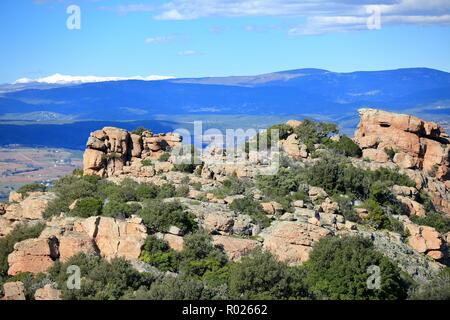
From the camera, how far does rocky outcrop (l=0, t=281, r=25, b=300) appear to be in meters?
28.2

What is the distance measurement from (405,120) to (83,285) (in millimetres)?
32391

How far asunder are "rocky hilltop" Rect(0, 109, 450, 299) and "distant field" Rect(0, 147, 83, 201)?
73665mm

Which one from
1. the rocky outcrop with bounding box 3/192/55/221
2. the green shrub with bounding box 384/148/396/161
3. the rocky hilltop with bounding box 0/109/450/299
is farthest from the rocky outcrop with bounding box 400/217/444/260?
the rocky outcrop with bounding box 3/192/55/221

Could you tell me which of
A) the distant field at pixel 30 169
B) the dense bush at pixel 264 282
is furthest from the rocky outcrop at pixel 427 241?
the distant field at pixel 30 169

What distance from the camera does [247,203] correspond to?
39.0 metres

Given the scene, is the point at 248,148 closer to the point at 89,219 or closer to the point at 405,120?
the point at 405,120

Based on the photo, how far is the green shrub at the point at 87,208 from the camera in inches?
1457

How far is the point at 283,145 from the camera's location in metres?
52.4

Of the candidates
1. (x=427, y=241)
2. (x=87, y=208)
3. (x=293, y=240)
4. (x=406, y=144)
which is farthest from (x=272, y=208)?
(x=406, y=144)

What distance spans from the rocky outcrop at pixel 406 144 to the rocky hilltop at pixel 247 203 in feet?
0.27

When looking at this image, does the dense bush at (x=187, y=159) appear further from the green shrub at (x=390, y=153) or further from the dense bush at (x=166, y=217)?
the green shrub at (x=390, y=153)

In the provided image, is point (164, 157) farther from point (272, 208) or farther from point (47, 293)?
point (47, 293)

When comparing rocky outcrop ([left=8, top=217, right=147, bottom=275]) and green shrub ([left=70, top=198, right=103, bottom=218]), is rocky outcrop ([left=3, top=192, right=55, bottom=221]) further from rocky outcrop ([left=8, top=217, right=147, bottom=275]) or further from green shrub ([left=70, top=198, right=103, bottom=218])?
rocky outcrop ([left=8, top=217, right=147, bottom=275])
